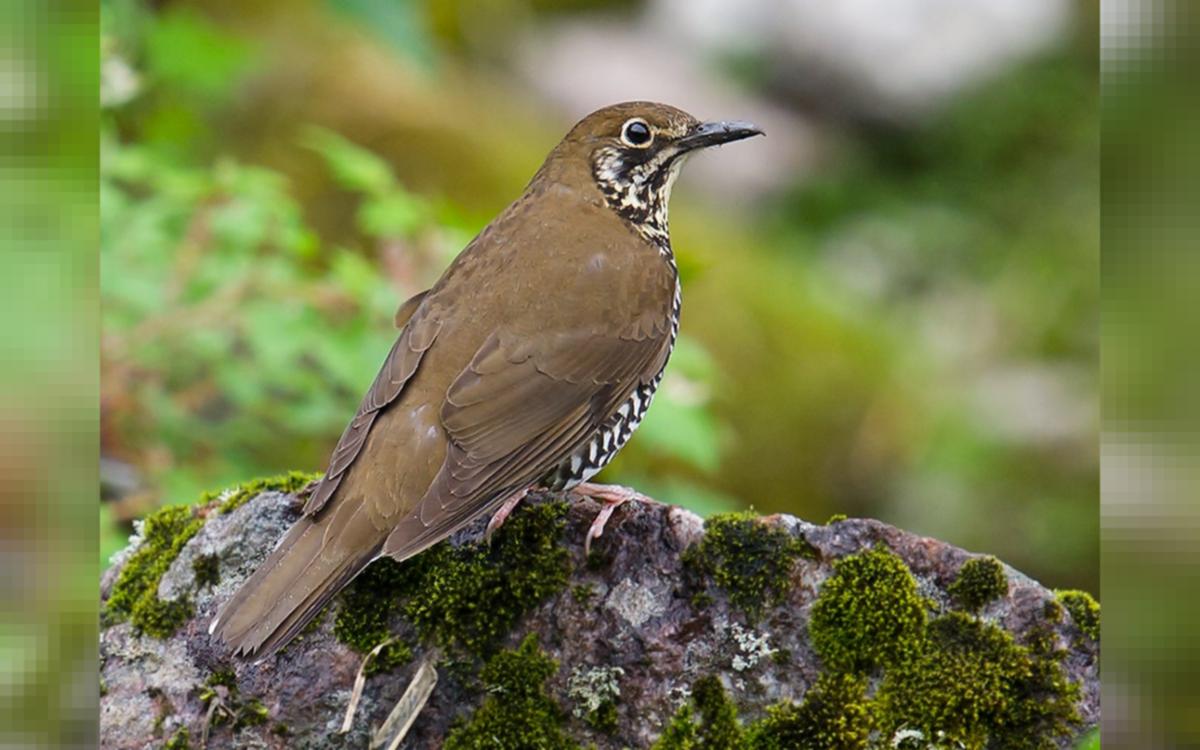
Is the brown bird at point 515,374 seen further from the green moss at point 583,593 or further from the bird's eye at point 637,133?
the green moss at point 583,593

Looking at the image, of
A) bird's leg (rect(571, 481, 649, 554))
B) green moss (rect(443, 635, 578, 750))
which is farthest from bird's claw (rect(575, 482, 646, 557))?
green moss (rect(443, 635, 578, 750))

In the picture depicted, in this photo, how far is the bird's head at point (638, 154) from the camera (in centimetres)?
399

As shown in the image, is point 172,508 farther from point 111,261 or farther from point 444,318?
point 111,261

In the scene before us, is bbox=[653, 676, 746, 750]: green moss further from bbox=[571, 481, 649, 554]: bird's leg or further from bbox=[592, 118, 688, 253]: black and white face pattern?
bbox=[592, 118, 688, 253]: black and white face pattern

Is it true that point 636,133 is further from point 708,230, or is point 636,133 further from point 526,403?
point 708,230

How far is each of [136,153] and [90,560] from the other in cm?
373

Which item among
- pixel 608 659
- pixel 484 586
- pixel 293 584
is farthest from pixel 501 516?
pixel 293 584

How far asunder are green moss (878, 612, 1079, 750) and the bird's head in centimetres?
156

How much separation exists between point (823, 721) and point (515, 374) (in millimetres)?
1161

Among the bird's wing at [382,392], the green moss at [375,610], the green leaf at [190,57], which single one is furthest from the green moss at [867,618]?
the green leaf at [190,57]

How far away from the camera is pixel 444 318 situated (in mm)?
3551

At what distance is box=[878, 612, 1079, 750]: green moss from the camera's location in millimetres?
3012

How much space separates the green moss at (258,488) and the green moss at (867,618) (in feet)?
4.82

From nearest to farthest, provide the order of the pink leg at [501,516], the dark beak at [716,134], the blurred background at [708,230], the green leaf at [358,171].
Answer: the pink leg at [501,516] < the dark beak at [716,134] < the green leaf at [358,171] < the blurred background at [708,230]
